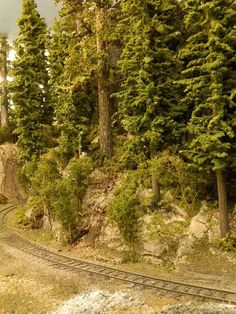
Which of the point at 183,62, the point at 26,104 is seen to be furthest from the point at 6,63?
the point at 183,62

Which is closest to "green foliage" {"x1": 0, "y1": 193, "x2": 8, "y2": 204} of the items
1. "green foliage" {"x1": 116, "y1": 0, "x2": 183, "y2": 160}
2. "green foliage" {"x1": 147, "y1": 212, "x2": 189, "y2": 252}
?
"green foliage" {"x1": 116, "y1": 0, "x2": 183, "y2": 160}

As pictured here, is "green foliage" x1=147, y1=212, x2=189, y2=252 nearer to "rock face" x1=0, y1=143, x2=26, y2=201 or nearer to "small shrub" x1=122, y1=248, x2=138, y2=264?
"small shrub" x1=122, y1=248, x2=138, y2=264

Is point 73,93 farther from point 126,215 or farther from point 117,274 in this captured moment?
point 117,274

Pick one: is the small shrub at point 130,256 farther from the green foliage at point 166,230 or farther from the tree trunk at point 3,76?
the tree trunk at point 3,76

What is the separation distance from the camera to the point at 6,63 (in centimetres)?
4141

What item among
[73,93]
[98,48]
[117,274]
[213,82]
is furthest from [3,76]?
[117,274]

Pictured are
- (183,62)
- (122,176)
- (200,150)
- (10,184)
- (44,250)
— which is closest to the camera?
(200,150)

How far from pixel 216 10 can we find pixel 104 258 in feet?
42.2

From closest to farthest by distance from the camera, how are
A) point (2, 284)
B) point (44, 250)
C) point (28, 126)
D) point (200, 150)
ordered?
point (2, 284), point (200, 150), point (44, 250), point (28, 126)

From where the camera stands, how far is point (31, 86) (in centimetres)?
3297

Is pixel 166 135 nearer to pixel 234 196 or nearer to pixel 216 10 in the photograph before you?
pixel 234 196

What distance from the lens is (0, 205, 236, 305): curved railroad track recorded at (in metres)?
14.2

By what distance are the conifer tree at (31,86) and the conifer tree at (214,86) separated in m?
17.6

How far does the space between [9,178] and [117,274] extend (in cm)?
2373
